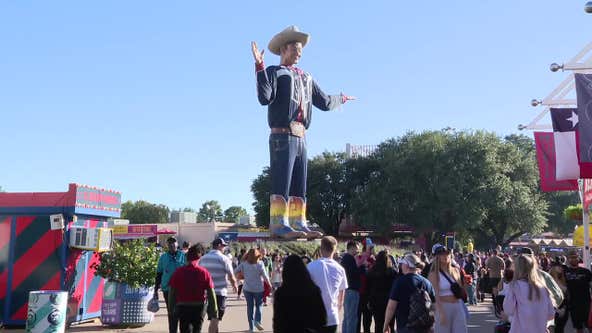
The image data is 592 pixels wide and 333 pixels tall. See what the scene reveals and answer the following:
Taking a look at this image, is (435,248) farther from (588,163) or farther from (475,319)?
(475,319)

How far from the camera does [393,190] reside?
46.8m

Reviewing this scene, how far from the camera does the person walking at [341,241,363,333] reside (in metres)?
9.81

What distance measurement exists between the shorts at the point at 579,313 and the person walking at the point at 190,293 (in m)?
5.80

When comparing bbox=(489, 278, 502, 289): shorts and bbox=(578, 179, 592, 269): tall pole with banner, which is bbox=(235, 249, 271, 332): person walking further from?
bbox=(578, 179, 592, 269): tall pole with banner

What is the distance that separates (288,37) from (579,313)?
1083cm

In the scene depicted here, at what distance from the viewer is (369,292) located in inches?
361

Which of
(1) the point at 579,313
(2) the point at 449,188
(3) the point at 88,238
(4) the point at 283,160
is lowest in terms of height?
(1) the point at 579,313

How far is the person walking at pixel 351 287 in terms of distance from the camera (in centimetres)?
981

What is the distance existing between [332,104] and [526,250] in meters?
11.7

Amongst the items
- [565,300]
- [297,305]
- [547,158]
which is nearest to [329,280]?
[297,305]

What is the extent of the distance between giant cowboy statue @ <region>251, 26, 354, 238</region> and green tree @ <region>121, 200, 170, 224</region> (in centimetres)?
9086

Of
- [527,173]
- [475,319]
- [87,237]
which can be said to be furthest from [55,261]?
[527,173]

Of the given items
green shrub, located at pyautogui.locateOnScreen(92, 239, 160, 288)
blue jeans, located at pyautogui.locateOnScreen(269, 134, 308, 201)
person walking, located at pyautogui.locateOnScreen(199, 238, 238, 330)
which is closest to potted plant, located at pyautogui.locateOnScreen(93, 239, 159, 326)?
green shrub, located at pyautogui.locateOnScreen(92, 239, 160, 288)

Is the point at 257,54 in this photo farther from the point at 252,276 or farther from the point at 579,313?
the point at 579,313
